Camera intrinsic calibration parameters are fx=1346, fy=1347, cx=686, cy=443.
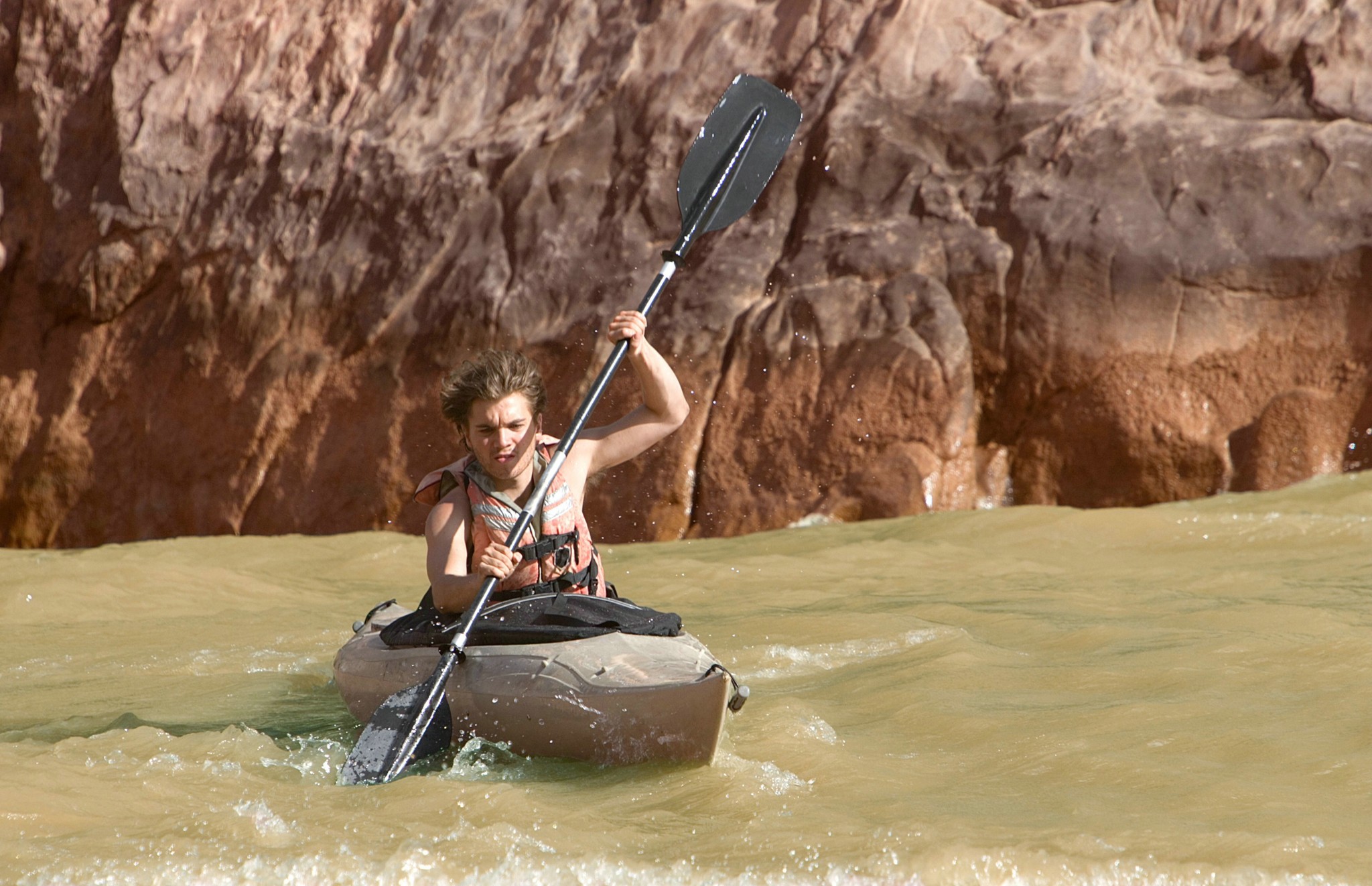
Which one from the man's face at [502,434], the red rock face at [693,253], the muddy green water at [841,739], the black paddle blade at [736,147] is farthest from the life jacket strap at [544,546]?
the red rock face at [693,253]

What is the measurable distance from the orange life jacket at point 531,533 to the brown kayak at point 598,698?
24 centimetres

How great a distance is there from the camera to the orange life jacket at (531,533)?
3.35 metres

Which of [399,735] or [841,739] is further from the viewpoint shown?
[841,739]

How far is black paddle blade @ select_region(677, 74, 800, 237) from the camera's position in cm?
439

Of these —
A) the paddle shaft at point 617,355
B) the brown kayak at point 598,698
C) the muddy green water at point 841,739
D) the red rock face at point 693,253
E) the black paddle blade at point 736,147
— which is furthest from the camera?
the red rock face at point 693,253

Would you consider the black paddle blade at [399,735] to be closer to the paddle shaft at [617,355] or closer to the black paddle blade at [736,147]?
the paddle shaft at [617,355]

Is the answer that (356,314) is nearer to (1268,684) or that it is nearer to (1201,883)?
(1268,684)

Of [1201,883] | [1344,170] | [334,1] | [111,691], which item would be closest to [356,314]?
[334,1]

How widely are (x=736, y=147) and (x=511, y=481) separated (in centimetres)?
162

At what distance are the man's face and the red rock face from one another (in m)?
3.69

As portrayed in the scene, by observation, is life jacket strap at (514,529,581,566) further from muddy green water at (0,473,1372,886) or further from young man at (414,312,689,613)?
muddy green water at (0,473,1372,886)

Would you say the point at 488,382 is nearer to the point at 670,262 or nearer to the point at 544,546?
the point at 544,546

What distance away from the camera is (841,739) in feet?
10.6

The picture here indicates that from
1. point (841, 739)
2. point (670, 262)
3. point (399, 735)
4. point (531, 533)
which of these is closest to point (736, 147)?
point (670, 262)
